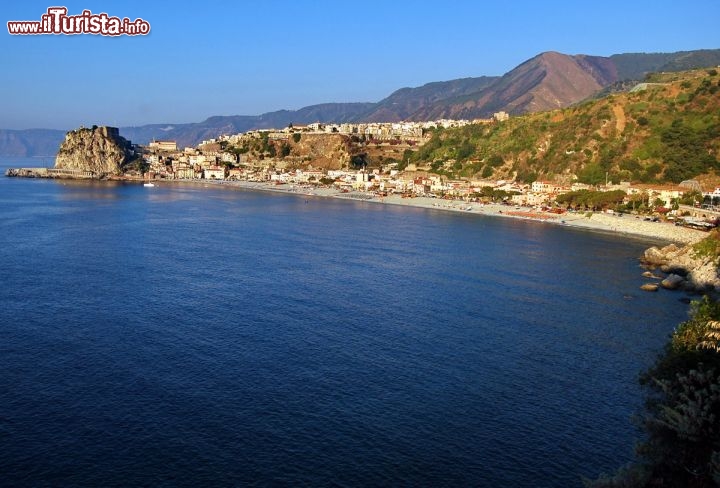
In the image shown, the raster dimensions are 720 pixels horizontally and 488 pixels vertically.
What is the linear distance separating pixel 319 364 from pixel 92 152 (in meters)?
89.7

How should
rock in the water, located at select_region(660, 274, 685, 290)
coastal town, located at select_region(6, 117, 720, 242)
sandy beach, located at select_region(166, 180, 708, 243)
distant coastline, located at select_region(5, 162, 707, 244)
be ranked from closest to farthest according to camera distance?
rock in the water, located at select_region(660, 274, 685, 290), sandy beach, located at select_region(166, 180, 708, 243), distant coastline, located at select_region(5, 162, 707, 244), coastal town, located at select_region(6, 117, 720, 242)

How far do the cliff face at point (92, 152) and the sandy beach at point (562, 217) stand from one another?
121ft

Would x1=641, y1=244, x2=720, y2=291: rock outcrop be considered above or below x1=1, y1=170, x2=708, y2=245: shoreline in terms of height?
below

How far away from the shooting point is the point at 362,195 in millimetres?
67625

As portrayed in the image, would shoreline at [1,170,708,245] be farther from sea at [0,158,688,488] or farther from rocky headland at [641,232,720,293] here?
sea at [0,158,688,488]

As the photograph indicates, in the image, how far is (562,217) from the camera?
46.3 meters

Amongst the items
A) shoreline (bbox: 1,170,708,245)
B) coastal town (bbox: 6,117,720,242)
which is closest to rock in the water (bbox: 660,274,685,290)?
shoreline (bbox: 1,170,708,245)

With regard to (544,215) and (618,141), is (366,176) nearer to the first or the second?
(618,141)

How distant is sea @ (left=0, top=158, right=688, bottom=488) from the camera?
1058 centimetres

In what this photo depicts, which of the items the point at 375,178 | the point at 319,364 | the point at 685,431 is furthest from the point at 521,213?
the point at 685,431

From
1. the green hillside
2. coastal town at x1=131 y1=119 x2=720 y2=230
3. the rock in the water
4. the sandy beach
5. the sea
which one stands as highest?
the green hillside

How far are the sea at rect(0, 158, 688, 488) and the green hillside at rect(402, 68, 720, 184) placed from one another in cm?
2468

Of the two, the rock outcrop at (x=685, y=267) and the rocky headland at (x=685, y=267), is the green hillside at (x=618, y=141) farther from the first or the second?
the rocky headland at (x=685, y=267)

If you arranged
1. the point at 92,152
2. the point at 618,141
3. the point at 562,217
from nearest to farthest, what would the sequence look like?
the point at 562,217, the point at 618,141, the point at 92,152
